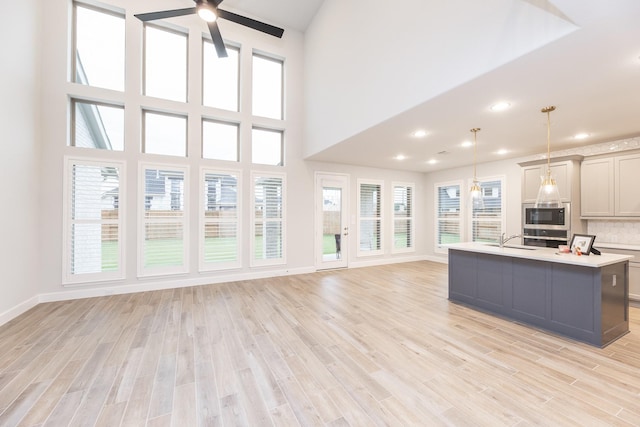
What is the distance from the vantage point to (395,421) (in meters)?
1.71

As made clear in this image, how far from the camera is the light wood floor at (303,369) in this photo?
1.78 metres

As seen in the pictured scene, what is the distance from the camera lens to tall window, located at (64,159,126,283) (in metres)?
4.25

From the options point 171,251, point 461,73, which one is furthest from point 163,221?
point 461,73

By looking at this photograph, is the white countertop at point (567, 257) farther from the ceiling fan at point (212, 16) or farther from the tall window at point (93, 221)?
the tall window at point (93, 221)

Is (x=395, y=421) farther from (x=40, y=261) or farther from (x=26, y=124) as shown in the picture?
(x=26, y=124)

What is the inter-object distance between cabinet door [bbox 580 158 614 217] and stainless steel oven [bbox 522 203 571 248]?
0.33 m

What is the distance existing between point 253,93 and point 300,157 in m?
1.72

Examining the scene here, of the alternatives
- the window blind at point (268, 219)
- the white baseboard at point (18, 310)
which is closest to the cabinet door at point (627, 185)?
the window blind at point (268, 219)

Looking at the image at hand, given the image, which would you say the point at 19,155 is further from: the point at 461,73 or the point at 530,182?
the point at 530,182

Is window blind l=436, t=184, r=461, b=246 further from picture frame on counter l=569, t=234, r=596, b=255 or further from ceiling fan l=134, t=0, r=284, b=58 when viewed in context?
ceiling fan l=134, t=0, r=284, b=58

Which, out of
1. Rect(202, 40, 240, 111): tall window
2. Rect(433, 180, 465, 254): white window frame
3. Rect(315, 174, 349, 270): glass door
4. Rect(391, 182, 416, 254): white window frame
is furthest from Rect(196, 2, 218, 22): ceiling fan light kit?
Rect(433, 180, 465, 254): white window frame

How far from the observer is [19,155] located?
3.59 m

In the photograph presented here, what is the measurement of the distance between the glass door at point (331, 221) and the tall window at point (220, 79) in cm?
254

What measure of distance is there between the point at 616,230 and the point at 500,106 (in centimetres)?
355
